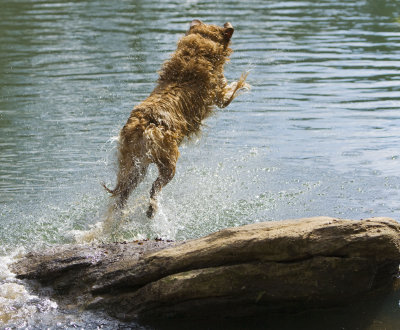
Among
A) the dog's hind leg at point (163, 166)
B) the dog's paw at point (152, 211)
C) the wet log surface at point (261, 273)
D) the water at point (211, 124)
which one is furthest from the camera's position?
the water at point (211, 124)

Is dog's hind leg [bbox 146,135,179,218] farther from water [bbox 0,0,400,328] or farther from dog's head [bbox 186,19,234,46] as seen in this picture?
dog's head [bbox 186,19,234,46]

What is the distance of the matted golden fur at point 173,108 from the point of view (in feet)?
21.6

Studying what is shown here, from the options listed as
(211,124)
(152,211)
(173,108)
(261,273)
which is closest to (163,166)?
(152,211)

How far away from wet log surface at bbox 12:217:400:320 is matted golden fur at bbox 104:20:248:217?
65.9 inches

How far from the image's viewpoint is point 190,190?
316 inches

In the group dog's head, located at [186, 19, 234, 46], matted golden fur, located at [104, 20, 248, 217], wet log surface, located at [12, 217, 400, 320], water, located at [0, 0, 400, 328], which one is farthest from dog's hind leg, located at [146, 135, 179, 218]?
dog's head, located at [186, 19, 234, 46]

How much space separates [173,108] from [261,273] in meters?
2.72

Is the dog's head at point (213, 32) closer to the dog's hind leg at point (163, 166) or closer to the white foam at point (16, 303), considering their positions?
the dog's hind leg at point (163, 166)

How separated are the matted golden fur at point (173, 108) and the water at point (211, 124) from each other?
0.88ft

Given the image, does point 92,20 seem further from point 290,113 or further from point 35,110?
point 290,113

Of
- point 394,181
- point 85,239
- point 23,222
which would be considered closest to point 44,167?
point 23,222

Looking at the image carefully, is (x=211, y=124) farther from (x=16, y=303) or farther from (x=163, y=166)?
(x=16, y=303)

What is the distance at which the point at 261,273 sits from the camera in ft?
16.2

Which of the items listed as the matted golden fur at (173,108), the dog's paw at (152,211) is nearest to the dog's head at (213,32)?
the matted golden fur at (173,108)
